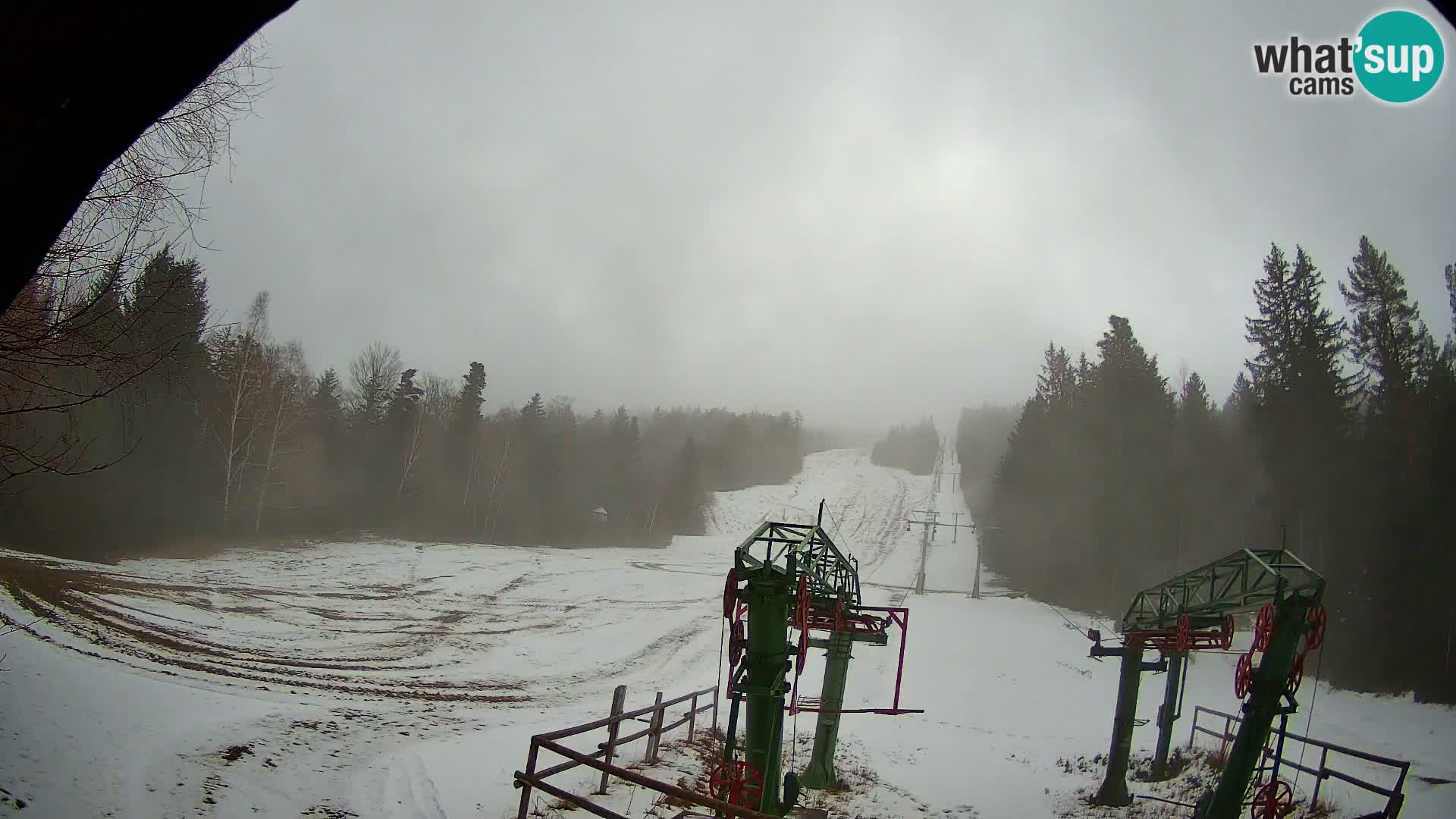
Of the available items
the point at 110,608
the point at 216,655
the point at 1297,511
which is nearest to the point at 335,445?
the point at 110,608

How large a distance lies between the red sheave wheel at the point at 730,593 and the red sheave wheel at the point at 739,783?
2.20m

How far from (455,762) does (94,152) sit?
1326 centimetres

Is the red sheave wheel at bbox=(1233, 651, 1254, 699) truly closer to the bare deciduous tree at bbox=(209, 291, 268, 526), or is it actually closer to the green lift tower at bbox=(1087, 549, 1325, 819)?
the green lift tower at bbox=(1087, 549, 1325, 819)

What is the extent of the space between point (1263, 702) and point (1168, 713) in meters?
6.08

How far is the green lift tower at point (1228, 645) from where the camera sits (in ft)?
38.0

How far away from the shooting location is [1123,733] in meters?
15.6

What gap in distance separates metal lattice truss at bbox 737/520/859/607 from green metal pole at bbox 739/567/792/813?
0.38 meters

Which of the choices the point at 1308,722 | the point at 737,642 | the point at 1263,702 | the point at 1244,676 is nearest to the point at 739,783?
the point at 737,642

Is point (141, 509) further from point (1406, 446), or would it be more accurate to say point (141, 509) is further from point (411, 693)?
point (1406, 446)

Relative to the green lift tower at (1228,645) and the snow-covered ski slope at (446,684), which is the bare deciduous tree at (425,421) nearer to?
the snow-covered ski slope at (446,684)

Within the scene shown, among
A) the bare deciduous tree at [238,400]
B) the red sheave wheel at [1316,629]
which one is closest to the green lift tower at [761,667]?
the red sheave wheel at [1316,629]

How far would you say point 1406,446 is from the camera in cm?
2358

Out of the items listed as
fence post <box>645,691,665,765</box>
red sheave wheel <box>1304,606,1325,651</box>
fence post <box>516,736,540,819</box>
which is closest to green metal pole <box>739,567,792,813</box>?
fence post <box>516,736,540,819</box>

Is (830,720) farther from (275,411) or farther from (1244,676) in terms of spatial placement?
(275,411)
